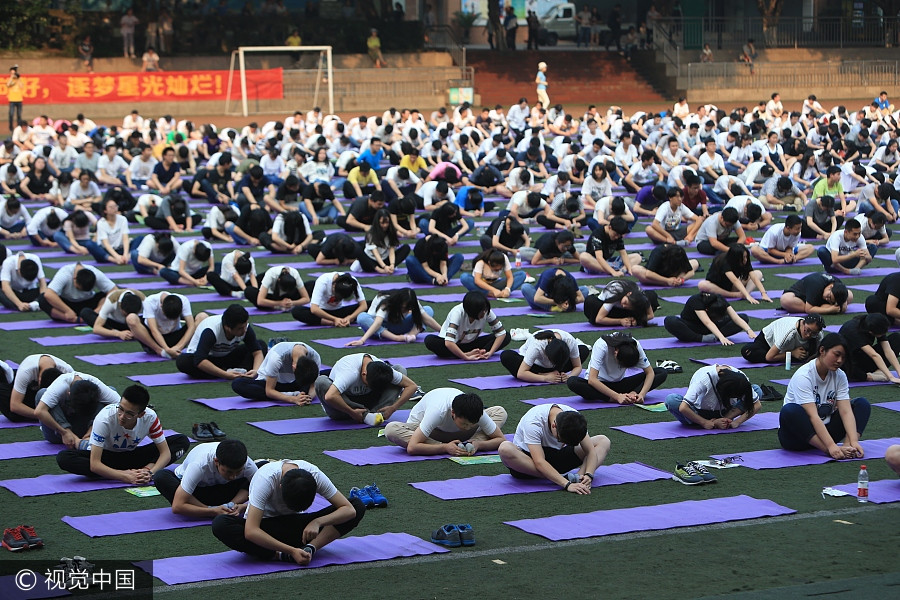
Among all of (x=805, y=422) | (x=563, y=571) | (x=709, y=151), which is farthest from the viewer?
(x=709, y=151)

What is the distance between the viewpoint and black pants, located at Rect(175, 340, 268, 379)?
1194cm

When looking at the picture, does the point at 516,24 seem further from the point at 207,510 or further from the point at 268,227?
the point at 207,510

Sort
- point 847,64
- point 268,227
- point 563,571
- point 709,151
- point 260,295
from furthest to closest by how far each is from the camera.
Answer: point 847,64 < point 709,151 < point 268,227 < point 260,295 < point 563,571

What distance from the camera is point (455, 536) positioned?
772cm

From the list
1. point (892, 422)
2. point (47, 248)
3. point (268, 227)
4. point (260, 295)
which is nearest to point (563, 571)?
point (892, 422)

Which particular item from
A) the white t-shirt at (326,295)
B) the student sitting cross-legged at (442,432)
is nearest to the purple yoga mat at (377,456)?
the student sitting cross-legged at (442,432)

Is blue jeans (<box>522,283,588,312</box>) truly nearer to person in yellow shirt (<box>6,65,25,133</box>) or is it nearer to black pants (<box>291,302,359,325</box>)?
black pants (<box>291,302,359,325</box>)

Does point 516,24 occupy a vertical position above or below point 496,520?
above

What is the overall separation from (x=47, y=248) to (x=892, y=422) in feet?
44.0

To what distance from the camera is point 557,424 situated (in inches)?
338

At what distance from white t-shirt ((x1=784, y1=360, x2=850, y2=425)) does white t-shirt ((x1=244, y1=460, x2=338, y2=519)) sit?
3.58 m

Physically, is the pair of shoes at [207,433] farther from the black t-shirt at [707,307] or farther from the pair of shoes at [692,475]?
the black t-shirt at [707,307]

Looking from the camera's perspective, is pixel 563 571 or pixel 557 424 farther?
pixel 557 424

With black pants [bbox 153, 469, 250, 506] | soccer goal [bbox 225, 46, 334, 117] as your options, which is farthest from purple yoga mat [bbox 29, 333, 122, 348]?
soccer goal [bbox 225, 46, 334, 117]
